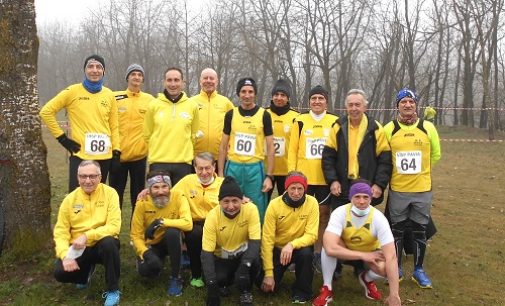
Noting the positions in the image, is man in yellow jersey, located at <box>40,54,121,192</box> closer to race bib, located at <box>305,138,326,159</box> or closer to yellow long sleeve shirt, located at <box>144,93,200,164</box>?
yellow long sleeve shirt, located at <box>144,93,200,164</box>

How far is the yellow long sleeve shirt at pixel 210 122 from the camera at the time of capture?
5.38m

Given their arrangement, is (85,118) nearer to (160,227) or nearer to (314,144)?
(160,227)

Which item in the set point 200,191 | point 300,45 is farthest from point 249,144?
point 300,45

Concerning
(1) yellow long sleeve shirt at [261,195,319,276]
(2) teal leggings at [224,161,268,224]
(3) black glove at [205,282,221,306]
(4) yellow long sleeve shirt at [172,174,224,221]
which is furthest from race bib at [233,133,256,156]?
(3) black glove at [205,282,221,306]

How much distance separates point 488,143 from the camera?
22.3 m

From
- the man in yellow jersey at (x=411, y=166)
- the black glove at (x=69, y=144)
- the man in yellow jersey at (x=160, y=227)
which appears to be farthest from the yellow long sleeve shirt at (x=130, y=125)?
the man in yellow jersey at (x=411, y=166)

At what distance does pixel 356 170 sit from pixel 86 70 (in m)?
3.02

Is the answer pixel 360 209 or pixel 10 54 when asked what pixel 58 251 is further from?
pixel 360 209

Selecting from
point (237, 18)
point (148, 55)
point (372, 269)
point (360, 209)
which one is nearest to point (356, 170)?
point (360, 209)

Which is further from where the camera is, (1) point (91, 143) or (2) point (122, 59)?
(2) point (122, 59)

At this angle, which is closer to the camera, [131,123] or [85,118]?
[85,118]

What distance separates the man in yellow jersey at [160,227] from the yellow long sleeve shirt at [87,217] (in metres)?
0.34

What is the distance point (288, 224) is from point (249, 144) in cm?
103

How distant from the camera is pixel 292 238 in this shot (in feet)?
14.9
